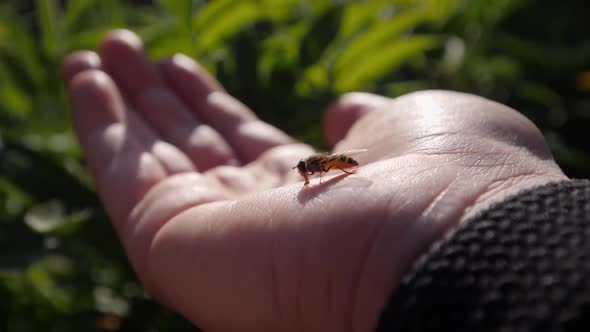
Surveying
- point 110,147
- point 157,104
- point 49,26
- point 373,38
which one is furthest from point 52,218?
point 373,38

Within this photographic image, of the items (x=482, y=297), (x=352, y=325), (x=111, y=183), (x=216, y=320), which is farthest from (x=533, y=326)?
(x=111, y=183)

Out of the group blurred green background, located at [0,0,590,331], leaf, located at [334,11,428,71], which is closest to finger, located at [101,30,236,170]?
blurred green background, located at [0,0,590,331]

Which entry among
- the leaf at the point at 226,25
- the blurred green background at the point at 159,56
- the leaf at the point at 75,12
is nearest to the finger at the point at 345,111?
the blurred green background at the point at 159,56

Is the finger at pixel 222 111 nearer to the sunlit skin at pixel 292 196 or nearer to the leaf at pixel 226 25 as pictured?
the sunlit skin at pixel 292 196

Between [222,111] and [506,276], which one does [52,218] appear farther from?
[506,276]

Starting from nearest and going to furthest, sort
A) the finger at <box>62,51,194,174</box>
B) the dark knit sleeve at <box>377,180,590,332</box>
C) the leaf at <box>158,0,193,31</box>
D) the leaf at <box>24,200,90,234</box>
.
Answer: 1. the dark knit sleeve at <box>377,180,590,332</box>
2. the leaf at <box>24,200,90,234</box>
3. the finger at <box>62,51,194,174</box>
4. the leaf at <box>158,0,193,31</box>

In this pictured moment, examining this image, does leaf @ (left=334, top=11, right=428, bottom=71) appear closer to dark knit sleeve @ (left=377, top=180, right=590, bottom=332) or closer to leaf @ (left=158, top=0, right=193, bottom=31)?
leaf @ (left=158, top=0, right=193, bottom=31)

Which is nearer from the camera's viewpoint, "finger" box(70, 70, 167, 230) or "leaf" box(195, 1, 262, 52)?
"finger" box(70, 70, 167, 230)
